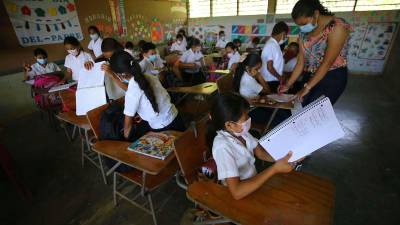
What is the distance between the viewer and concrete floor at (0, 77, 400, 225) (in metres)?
1.79

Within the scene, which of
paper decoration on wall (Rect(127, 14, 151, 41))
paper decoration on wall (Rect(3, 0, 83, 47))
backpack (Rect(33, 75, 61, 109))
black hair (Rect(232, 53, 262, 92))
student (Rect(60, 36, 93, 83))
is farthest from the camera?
paper decoration on wall (Rect(127, 14, 151, 41))

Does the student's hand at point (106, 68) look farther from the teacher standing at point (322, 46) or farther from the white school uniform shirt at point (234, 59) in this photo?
the white school uniform shirt at point (234, 59)

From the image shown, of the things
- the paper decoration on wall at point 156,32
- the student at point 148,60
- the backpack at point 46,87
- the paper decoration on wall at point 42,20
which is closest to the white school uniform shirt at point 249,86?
the student at point 148,60

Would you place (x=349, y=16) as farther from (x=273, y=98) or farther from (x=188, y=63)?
(x=273, y=98)

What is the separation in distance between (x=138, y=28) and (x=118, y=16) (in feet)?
2.56

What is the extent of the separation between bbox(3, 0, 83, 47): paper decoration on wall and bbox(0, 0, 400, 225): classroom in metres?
0.02

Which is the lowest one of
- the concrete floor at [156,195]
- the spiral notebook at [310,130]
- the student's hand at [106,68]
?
the concrete floor at [156,195]

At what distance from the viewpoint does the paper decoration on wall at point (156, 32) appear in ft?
22.9

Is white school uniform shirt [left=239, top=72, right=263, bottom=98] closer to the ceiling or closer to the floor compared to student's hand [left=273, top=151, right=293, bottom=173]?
closer to the floor

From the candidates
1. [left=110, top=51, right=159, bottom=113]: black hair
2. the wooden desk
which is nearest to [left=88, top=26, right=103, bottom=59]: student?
[left=110, top=51, right=159, bottom=113]: black hair

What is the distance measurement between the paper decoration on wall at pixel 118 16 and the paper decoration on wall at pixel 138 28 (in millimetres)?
212

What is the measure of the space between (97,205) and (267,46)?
2603mm

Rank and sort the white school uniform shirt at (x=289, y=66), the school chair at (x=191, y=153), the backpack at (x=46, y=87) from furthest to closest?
the white school uniform shirt at (x=289, y=66) → the backpack at (x=46, y=87) → the school chair at (x=191, y=153)

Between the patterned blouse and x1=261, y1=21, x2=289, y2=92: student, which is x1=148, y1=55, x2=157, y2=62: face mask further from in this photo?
the patterned blouse
